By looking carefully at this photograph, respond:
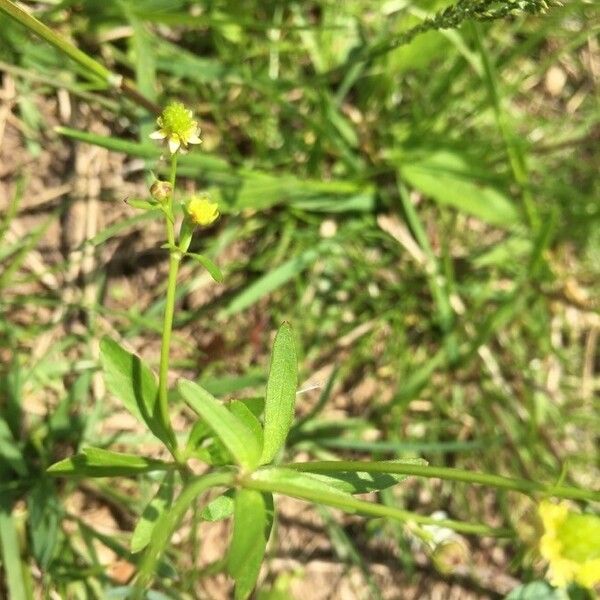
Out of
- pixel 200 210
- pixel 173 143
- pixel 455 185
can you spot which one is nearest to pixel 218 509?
pixel 200 210

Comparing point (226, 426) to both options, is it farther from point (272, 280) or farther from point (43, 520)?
point (272, 280)

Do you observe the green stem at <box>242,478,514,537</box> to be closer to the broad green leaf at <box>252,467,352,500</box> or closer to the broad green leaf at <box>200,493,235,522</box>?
the broad green leaf at <box>252,467,352,500</box>

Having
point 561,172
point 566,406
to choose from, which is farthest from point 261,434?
point 561,172

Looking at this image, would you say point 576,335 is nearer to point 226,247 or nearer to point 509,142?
point 509,142

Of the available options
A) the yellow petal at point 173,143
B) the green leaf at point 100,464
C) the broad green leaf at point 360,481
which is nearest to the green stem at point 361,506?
the broad green leaf at point 360,481

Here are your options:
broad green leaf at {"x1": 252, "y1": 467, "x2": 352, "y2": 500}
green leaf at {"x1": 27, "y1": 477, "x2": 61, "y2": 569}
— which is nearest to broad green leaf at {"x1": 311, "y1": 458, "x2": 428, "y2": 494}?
broad green leaf at {"x1": 252, "y1": 467, "x2": 352, "y2": 500}

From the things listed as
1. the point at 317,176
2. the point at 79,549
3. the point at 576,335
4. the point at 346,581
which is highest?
the point at 317,176
